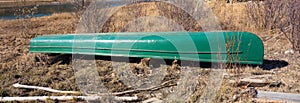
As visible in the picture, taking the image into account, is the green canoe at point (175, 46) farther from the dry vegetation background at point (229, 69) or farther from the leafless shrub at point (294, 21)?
the leafless shrub at point (294, 21)

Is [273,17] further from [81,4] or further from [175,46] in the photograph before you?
[81,4]

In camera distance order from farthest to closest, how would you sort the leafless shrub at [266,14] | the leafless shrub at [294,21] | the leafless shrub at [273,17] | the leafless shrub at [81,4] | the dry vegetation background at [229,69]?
1. the leafless shrub at [81,4]
2. the leafless shrub at [266,14]
3. the leafless shrub at [273,17]
4. the leafless shrub at [294,21]
5. the dry vegetation background at [229,69]

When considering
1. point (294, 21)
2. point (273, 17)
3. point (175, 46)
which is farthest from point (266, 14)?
point (175, 46)

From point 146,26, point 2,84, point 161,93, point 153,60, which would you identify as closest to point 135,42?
point 153,60

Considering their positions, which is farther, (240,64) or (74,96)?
(240,64)

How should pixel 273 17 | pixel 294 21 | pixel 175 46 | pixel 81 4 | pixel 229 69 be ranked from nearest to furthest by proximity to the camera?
pixel 229 69 → pixel 175 46 → pixel 294 21 → pixel 273 17 → pixel 81 4

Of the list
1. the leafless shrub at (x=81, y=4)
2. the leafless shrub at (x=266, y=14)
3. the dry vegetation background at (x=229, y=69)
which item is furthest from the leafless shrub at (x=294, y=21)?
the leafless shrub at (x=81, y=4)

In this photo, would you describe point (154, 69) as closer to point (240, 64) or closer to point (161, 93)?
point (161, 93)

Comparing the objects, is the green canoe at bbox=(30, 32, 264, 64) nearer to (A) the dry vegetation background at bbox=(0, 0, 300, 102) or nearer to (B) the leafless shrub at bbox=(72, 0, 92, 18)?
(A) the dry vegetation background at bbox=(0, 0, 300, 102)
